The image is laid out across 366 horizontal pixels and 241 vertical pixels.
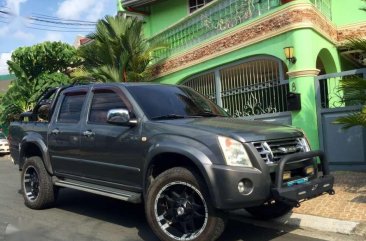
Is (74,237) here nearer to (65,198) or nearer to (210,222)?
(210,222)

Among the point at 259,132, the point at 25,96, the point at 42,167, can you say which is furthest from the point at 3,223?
the point at 25,96

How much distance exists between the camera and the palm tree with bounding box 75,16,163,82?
14891mm

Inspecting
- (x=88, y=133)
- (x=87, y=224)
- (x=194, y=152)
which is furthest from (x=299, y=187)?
(x=87, y=224)

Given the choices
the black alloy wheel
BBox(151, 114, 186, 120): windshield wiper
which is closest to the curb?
the black alloy wheel

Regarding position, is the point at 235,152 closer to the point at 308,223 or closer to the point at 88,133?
the point at 308,223

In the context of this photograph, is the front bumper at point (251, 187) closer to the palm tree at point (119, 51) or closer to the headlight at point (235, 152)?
the headlight at point (235, 152)

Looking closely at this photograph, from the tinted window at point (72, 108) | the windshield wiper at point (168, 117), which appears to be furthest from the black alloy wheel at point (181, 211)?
the tinted window at point (72, 108)

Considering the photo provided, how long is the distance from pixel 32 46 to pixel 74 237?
61.0 feet

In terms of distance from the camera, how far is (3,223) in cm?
679

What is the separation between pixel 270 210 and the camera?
6305 millimetres

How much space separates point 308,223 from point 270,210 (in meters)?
0.51

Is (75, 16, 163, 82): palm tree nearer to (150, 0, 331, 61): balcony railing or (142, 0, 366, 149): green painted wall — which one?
(150, 0, 331, 61): balcony railing

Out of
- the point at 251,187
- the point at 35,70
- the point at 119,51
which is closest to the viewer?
the point at 251,187

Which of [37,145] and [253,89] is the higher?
[253,89]
